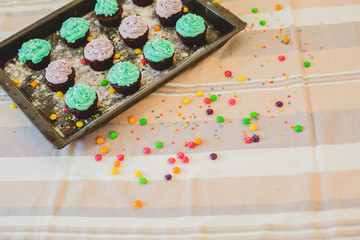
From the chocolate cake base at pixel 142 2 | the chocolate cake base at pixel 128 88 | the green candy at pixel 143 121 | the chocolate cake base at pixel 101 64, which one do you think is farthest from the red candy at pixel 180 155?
the chocolate cake base at pixel 142 2

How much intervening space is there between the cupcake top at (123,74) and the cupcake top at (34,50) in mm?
349

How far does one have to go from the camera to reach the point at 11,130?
66.8 inches

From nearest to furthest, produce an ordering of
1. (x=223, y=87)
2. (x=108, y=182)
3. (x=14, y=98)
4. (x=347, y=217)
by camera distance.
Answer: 1. (x=347, y=217)
2. (x=108, y=182)
3. (x=14, y=98)
4. (x=223, y=87)

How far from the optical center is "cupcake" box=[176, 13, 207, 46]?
6.00 ft

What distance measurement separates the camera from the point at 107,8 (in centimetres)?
194

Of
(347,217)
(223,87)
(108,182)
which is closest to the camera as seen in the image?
(347,217)

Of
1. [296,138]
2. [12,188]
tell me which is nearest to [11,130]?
[12,188]

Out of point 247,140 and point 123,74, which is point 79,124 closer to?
point 123,74

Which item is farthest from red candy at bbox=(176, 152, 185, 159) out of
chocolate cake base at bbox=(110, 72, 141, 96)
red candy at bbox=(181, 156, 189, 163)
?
chocolate cake base at bbox=(110, 72, 141, 96)

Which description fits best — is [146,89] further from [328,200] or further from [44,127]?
[328,200]

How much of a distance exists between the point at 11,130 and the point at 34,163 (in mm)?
221

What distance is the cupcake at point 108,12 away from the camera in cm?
194

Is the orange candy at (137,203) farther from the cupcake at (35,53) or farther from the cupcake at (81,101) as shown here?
the cupcake at (35,53)

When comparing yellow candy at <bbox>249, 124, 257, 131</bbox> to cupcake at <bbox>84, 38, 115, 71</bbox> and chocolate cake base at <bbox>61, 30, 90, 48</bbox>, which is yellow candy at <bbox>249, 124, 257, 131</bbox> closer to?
cupcake at <bbox>84, 38, 115, 71</bbox>
